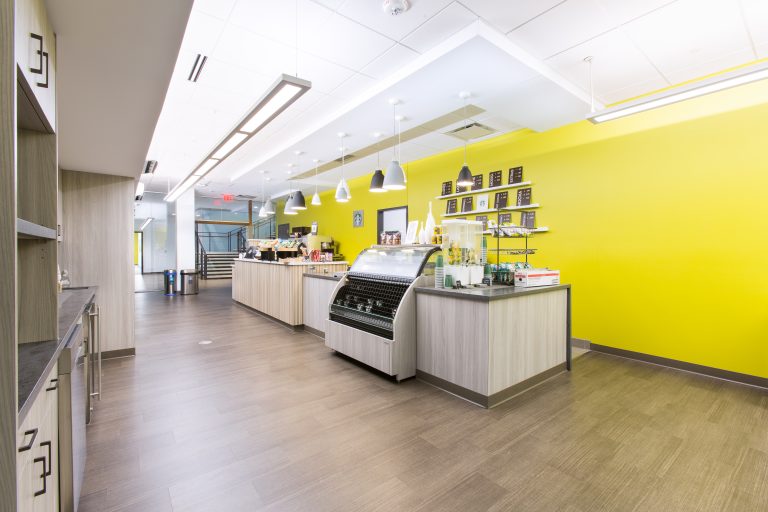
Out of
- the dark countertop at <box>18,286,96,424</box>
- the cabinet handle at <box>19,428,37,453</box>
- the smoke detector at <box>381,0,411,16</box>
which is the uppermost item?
the smoke detector at <box>381,0,411,16</box>

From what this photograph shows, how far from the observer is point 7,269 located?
85 centimetres

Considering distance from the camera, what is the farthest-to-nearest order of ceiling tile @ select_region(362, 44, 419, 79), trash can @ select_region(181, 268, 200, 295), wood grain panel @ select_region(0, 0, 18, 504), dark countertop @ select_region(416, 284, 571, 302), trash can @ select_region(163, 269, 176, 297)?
A: trash can @ select_region(163, 269, 176, 297), trash can @ select_region(181, 268, 200, 295), ceiling tile @ select_region(362, 44, 419, 79), dark countertop @ select_region(416, 284, 571, 302), wood grain panel @ select_region(0, 0, 18, 504)

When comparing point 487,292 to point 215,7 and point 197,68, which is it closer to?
point 215,7

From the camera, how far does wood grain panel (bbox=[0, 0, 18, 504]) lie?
83cm

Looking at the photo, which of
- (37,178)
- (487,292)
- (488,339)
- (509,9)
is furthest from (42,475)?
(509,9)

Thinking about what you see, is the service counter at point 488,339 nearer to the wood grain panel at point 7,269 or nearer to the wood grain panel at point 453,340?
the wood grain panel at point 453,340

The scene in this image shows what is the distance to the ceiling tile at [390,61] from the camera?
140 inches

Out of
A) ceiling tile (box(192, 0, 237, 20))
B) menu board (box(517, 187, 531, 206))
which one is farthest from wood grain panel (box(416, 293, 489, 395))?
ceiling tile (box(192, 0, 237, 20))

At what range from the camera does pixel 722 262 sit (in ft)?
12.6

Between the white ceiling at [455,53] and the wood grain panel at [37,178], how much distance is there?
6.61ft

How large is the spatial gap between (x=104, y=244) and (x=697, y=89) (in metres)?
6.59

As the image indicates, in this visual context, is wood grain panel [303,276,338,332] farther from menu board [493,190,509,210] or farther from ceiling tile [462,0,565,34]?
ceiling tile [462,0,565,34]

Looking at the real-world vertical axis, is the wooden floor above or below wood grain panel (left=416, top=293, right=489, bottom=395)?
below

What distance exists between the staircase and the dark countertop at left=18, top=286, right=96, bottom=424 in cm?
1442
